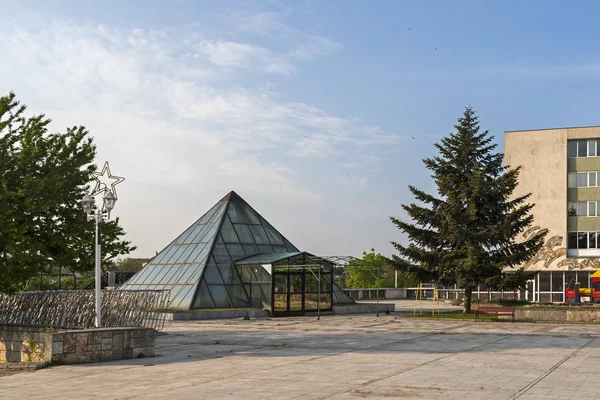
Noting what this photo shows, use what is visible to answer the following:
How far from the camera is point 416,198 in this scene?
132 feet

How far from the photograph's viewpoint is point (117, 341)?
17.9m

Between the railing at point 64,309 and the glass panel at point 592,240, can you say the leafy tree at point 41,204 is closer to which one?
the railing at point 64,309

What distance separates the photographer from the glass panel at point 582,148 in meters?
56.8

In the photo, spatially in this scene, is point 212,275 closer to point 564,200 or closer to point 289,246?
point 289,246

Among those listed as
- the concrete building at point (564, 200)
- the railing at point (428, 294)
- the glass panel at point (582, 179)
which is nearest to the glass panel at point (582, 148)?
the concrete building at point (564, 200)

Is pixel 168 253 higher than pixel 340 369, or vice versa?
pixel 168 253

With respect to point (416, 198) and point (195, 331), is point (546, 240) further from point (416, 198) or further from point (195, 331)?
point (195, 331)

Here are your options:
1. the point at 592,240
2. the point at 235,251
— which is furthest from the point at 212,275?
the point at 592,240

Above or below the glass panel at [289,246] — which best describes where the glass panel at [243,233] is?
above

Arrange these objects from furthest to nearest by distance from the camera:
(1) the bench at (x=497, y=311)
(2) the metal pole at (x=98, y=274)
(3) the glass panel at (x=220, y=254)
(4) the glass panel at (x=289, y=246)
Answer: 1. (4) the glass panel at (x=289, y=246)
2. (3) the glass panel at (x=220, y=254)
3. (1) the bench at (x=497, y=311)
4. (2) the metal pole at (x=98, y=274)

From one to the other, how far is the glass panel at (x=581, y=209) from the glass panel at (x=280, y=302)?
29.9 metres

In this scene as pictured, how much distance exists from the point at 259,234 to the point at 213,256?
4.55 m

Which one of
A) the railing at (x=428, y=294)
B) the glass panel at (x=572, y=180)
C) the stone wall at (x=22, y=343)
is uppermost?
the glass panel at (x=572, y=180)

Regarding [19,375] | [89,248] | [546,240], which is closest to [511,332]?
[89,248]
